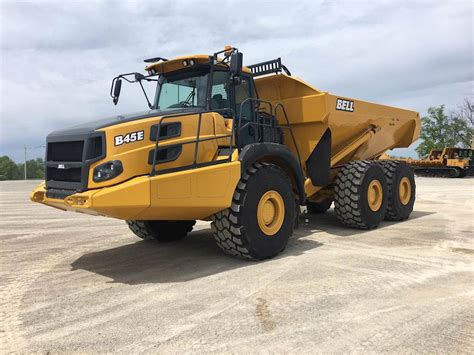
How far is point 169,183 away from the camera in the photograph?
482cm

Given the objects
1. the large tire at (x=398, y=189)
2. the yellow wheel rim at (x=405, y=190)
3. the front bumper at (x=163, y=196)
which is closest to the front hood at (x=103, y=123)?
the front bumper at (x=163, y=196)

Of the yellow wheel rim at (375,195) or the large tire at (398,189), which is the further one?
the large tire at (398,189)

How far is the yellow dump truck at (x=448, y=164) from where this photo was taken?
27.8 metres

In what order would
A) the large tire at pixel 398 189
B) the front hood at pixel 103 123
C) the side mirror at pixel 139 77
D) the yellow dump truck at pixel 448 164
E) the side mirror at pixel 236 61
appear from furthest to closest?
the yellow dump truck at pixel 448 164 → the large tire at pixel 398 189 → the side mirror at pixel 139 77 → the side mirror at pixel 236 61 → the front hood at pixel 103 123

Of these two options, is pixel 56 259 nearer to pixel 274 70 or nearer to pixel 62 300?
pixel 62 300

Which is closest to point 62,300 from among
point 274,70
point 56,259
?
point 56,259

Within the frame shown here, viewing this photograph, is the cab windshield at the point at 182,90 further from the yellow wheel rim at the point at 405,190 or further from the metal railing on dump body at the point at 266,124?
the yellow wheel rim at the point at 405,190

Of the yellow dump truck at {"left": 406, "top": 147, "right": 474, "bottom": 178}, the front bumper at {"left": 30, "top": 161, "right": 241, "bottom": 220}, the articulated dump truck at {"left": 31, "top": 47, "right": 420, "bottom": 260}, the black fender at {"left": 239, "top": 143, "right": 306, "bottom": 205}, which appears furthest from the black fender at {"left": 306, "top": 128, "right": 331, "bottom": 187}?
the yellow dump truck at {"left": 406, "top": 147, "right": 474, "bottom": 178}

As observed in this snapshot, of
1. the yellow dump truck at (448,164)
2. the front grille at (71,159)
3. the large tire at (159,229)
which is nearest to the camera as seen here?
the front grille at (71,159)

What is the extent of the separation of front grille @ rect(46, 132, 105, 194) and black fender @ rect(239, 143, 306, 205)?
5.80ft

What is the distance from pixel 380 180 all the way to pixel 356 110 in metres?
1.40

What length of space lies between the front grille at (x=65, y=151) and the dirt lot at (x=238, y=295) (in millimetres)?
1376

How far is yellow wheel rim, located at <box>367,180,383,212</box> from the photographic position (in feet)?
26.7

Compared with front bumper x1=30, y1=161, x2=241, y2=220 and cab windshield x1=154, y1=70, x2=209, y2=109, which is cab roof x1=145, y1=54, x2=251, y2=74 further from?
front bumper x1=30, y1=161, x2=241, y2=220
